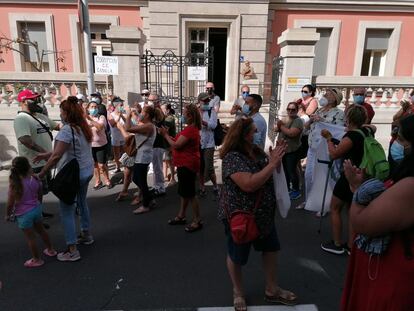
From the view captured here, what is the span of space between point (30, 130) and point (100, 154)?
6.33 feet

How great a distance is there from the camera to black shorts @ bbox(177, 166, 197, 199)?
429 cm

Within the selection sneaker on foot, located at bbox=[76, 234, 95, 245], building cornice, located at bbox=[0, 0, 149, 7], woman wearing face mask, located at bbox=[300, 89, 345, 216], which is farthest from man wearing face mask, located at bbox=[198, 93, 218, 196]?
building cornice, located at bbox=[0, 0, 149, 7]

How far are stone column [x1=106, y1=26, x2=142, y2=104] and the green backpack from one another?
19.8ft

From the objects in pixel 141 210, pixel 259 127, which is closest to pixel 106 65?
pixel 141 210

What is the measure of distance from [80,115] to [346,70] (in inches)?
470

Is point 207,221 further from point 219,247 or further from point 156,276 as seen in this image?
point 156,276

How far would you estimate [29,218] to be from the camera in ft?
11.1

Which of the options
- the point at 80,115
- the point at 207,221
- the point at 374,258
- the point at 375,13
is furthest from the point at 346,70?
the point at 374,258

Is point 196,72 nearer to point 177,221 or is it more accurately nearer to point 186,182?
point 186,182

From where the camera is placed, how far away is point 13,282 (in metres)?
3.25

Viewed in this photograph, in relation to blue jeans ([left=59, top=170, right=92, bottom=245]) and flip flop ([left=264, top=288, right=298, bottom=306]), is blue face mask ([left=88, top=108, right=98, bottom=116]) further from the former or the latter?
flip flop ([left=264, top=288, right=298, bottom=306])

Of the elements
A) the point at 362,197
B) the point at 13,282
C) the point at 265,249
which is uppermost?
the point at 362,197

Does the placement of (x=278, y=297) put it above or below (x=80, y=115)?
below

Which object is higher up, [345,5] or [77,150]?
[345,5]
